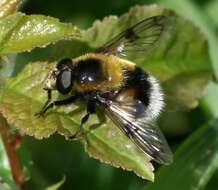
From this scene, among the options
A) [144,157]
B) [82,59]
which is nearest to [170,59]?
[82,59]

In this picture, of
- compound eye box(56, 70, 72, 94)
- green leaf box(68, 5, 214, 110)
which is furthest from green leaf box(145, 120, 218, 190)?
compound eye box(56, 70, 72, 94)

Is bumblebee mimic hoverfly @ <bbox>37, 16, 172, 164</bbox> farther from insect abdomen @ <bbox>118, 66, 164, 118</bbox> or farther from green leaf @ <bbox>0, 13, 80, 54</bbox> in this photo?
green leaf @ <bbox>0, 13, 80, 54</bbox>

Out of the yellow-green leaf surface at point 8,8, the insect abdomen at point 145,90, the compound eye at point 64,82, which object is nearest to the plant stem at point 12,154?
the compound eye at point 64,82

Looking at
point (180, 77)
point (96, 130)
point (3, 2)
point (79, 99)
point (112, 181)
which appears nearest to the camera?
point (3, 2)

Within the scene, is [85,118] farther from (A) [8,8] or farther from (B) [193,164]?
(B) [193,164]

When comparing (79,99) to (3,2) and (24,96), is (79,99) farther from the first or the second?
(3,2)

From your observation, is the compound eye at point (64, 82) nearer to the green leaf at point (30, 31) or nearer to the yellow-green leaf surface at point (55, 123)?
the yellow-green leaf surface at point (55, 123)
